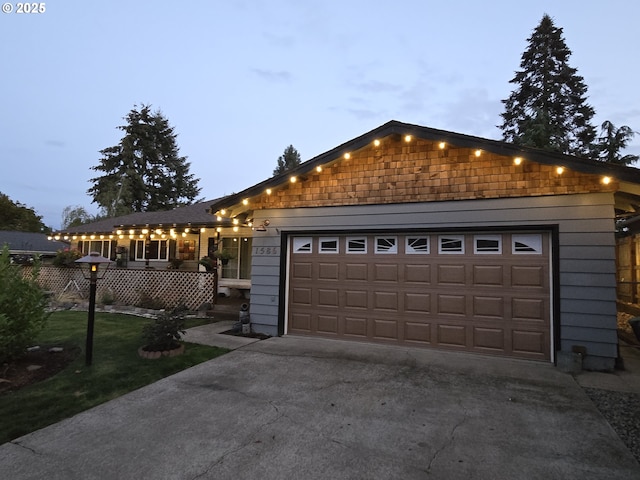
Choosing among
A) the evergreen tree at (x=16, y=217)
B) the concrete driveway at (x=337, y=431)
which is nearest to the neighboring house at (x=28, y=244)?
the evergreen tree at (x=16, y=217)

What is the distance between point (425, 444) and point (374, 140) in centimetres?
537

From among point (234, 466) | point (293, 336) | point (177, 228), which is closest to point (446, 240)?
point (293, 336)

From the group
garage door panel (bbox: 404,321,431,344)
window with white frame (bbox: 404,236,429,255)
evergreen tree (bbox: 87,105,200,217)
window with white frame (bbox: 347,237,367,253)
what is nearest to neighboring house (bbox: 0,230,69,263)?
evergreen tree (bbox: 87,105,200,217)

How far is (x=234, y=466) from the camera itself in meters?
2.79

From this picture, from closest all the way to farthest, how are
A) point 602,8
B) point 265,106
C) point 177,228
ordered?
1. point 602,8
2. point 177,228
3. point 265,106

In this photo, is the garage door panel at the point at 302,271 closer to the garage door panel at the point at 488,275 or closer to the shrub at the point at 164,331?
the shrub at the point at 164,331

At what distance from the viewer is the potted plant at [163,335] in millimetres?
5973

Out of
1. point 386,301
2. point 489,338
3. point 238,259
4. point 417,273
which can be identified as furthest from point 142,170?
point 489,338

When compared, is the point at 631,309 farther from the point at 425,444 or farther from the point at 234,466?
the point at 234,466

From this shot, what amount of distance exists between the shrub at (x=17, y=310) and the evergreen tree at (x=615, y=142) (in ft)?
70.3

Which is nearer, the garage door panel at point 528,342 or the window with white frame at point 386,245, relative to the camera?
the garage door panel at point 528,342

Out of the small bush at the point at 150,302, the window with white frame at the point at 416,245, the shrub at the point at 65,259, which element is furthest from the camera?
the shrub at the point at 65,259

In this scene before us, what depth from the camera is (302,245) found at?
7852 millimetres

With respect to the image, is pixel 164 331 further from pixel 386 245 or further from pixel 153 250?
pixel 153 250
